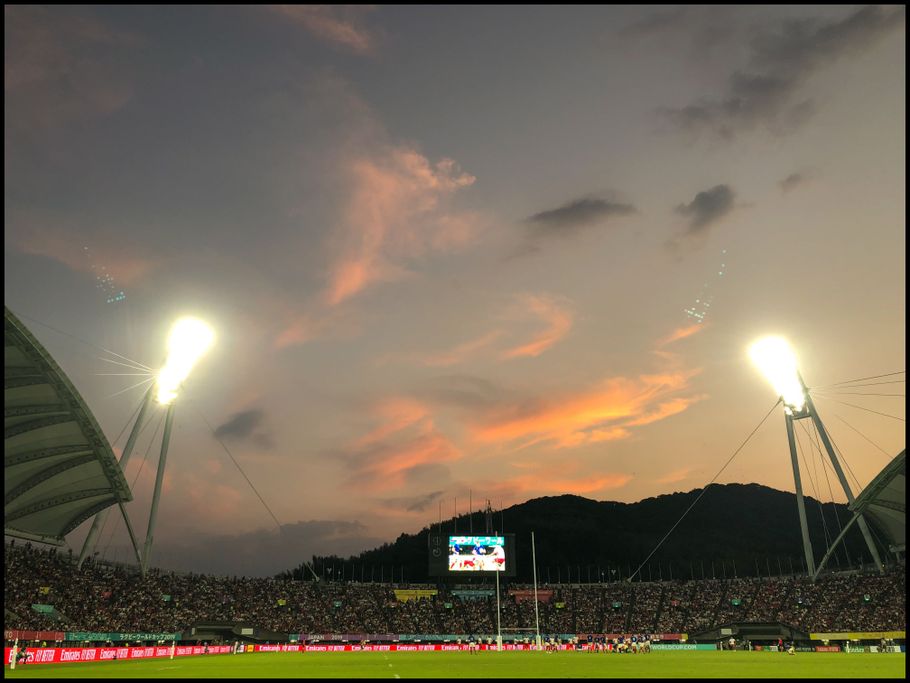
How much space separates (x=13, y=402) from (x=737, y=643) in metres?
80.1

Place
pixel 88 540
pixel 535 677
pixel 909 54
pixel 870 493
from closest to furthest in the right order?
pixel 909 54, pixel 535 677, pixel 870 493, pixel 88 540

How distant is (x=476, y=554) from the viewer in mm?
97875

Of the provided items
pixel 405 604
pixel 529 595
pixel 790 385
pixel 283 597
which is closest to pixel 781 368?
pixel 790 385

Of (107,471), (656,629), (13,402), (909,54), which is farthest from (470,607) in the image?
(909,54)

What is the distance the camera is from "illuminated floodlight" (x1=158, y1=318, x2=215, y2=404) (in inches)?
2480

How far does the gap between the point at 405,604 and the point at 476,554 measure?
14.8m

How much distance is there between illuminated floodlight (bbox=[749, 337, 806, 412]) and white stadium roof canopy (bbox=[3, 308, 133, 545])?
2638 inches

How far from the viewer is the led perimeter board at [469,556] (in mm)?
97250

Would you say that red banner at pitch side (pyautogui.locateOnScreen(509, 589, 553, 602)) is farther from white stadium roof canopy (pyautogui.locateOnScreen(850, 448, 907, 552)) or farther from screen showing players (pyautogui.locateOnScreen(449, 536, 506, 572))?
white stadium roof canopy (pyautogui.locateOnScreen(850, 448, 907, 552))

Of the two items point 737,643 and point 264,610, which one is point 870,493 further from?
point 264,610

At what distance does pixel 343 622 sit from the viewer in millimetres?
93625

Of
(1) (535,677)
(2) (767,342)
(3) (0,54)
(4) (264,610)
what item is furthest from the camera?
(4) (264,610)

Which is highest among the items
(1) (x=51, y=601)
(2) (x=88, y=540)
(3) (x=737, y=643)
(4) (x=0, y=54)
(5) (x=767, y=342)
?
(5) (x=767, y=342)

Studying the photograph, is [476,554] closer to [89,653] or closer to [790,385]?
[790,385]
